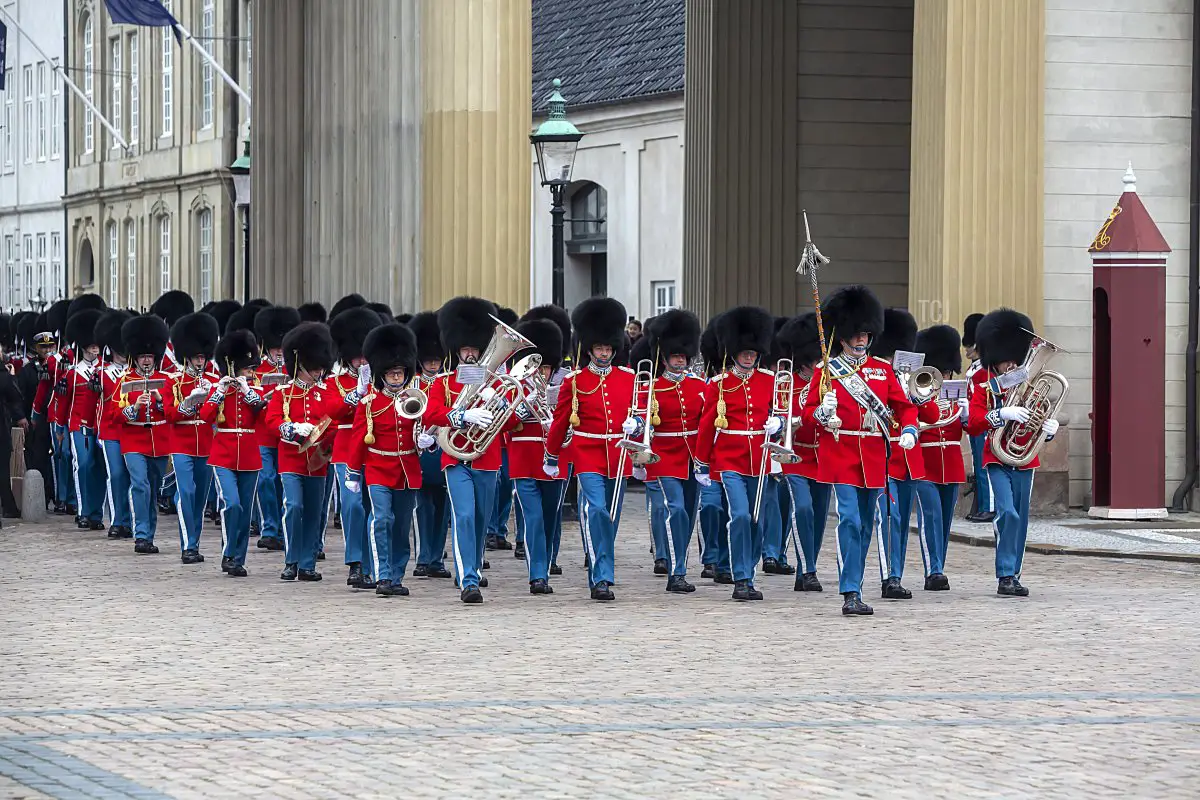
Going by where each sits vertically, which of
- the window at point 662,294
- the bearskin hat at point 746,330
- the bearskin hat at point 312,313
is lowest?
the bearskin hat at point 746,330

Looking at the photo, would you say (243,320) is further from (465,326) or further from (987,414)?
(987,414)

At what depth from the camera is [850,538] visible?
12617mm

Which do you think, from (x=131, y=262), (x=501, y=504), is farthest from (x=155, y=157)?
(x=501, y=504)

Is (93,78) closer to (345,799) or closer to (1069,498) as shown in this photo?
(1069,498)

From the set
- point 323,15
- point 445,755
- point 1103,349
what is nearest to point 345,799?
point 445,755

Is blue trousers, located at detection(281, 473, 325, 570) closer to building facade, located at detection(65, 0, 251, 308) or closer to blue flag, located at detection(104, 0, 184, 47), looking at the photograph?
blue flag, located at detection(104, 0, 184, 47)

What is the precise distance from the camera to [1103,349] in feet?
62.9

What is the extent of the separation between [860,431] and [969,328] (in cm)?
620

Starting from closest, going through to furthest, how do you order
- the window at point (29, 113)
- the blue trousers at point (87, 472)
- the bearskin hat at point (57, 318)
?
the blue trousers at point (87, 472), the bearskin hat at point (57, 318), the window at point (29, 113)

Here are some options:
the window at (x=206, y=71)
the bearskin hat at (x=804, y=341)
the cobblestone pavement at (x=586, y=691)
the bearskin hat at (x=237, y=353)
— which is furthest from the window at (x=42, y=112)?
the bearskin hat at (x=804, y=341)

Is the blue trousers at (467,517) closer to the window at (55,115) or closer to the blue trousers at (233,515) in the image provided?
the blue trousers at (233,515)

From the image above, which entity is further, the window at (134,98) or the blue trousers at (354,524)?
the window at (134,98)

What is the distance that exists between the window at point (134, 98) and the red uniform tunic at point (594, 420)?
3372 cm

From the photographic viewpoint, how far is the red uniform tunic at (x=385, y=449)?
1345 cm
